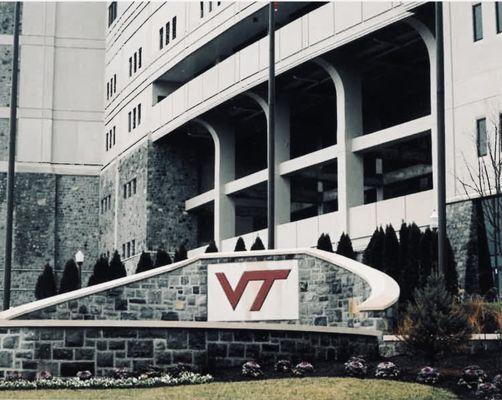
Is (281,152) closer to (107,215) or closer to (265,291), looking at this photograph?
(265,291)

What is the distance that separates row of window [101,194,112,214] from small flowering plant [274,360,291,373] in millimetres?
38996

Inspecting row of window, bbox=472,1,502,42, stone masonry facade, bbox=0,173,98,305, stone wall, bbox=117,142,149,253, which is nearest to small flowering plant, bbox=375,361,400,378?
row of window, bbox=472,1,502,42

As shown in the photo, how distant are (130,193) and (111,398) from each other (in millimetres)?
36090

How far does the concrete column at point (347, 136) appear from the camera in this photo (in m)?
36.2

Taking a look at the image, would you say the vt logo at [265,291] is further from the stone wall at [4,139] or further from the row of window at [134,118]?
the stone wall at [4,139]

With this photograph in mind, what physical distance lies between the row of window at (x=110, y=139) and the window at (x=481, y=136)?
30895 mm

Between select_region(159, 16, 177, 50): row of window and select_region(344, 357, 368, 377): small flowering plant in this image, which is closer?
select_region(344, 357, 368, 377): small flowering plant

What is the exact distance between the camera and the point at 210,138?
164ft

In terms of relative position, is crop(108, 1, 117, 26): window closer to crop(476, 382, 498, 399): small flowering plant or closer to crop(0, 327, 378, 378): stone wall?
crop(0, 327, 378, 378): stone wall

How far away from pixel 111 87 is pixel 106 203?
656cm

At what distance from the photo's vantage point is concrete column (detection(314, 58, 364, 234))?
3619 cm

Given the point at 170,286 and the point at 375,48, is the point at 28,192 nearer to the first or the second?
the point at 375,48

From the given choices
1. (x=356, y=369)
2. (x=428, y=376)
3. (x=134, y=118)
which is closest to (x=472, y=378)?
(x=428, y=376)

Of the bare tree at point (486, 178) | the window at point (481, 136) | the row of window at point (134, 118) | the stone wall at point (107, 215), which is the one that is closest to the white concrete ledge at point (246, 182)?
the row of window at point (134, 118)
